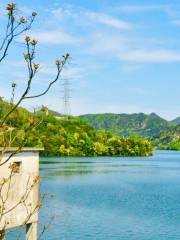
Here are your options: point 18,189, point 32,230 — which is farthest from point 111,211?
point 18,189

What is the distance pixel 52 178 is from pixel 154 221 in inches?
2009

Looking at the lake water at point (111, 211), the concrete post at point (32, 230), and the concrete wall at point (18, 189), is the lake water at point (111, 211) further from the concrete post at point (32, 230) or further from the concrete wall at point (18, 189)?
the concrete wall at point (18, 189)

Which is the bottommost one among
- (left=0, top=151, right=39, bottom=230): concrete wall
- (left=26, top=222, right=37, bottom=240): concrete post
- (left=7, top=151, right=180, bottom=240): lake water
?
(left=7, top=151, right=180, bottom=240): lake water

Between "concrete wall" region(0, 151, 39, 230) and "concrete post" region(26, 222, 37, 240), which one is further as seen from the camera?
"concrete post" region(26, 222, 37, 240)

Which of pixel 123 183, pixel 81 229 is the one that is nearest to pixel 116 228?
pixel 81 229

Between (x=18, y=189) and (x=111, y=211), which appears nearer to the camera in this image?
(x=18, y=189)

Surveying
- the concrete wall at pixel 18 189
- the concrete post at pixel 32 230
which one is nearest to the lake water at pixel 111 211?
the concrete post at pixel 32 230

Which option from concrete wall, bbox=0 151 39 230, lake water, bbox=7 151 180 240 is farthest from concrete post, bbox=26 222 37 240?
lake water, bbox=7 151 180 240

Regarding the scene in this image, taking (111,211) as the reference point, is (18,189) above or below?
above

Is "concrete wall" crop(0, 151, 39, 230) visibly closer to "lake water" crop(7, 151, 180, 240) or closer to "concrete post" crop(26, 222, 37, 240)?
"concrete post" crop(26, 222, 37, 240)

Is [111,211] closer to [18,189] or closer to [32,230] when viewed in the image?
[32,230]

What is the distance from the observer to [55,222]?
1853 inches

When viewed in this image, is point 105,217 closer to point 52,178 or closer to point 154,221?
point 154,221

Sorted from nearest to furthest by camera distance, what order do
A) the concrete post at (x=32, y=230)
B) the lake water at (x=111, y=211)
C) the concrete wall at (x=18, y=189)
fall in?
the concrete wall at (x=18, y=189) < the concrete post at (x=32, y=230) < the lake water at (x=111, y=211)
